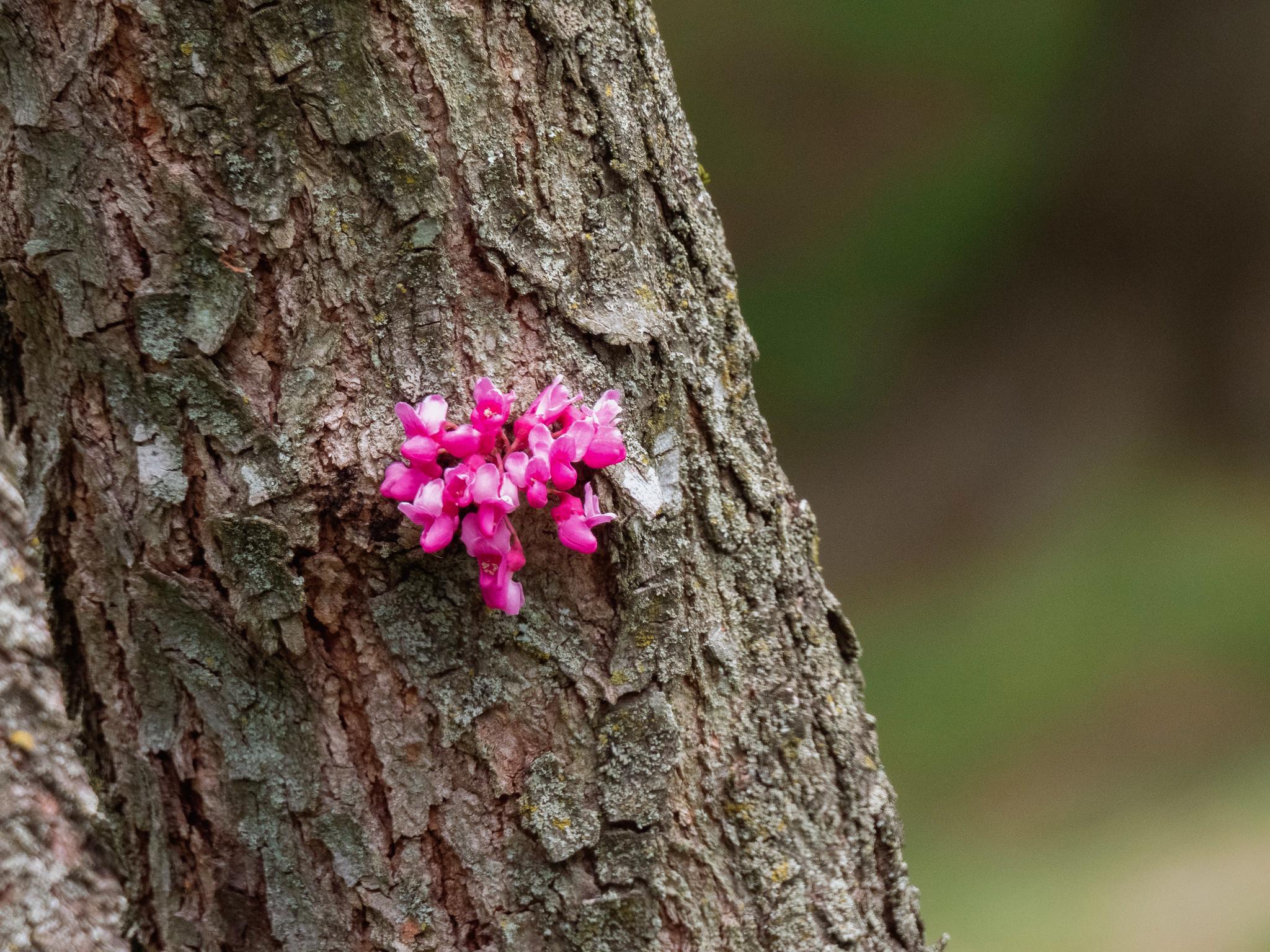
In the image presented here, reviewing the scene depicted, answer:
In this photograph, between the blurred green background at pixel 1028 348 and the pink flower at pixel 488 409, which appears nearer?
the pink flower at pixel 488 409

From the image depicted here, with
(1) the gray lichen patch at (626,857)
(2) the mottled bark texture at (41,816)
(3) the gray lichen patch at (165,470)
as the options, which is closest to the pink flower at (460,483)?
(3) the gray lichen patch at (165,470)

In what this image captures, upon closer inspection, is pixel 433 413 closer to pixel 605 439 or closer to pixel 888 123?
pixel 605 439

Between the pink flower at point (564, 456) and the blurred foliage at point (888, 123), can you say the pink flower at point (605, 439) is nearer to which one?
the pink flower at point (564, 456)

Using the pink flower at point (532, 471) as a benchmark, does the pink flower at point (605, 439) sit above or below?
above

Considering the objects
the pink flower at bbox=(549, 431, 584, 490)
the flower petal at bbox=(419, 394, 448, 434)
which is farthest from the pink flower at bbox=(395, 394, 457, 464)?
the pink flower at bbox=(549, 431, 584, 490)

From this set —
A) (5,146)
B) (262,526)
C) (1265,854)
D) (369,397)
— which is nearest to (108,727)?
(262,526)

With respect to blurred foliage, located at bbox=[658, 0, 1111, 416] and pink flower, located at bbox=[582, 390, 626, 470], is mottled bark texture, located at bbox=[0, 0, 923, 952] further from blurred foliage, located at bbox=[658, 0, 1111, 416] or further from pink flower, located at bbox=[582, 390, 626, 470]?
blurred foliage, located at bbox=[658, 0, 1111, 416]
